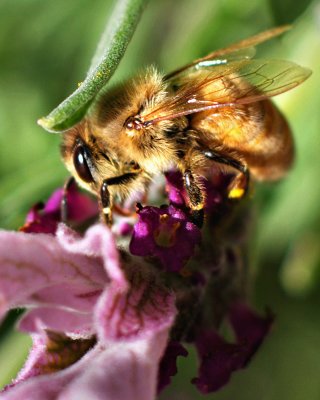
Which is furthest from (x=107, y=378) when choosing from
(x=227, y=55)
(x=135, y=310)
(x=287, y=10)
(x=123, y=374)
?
(x=287, y=10)

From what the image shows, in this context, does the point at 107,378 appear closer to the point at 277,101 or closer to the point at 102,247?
the point at 102,247

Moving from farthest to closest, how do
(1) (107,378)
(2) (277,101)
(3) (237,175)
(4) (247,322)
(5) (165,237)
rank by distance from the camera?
(2) (277,101)
(4) (247,322)
(3) (237,175)
(5) (165,237)
(1) (107,378)

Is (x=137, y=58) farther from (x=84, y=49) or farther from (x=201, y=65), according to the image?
(x=201, y=65)

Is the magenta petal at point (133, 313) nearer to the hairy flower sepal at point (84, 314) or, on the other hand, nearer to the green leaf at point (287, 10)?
the hairy flower sepal at point (84, 314)

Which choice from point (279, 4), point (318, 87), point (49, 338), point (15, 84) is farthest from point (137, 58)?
point (49, 338)

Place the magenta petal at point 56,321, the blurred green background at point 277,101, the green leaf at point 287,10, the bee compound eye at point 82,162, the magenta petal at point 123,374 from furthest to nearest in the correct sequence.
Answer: the blurred green background at point 277,101, the green leaf at point 287,10, the bee compound eye at point 82,162, the magenta petal at point 56,321, the magenta petal at point 123,374

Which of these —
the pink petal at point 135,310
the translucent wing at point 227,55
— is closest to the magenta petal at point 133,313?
the pink petal at point 135,310
